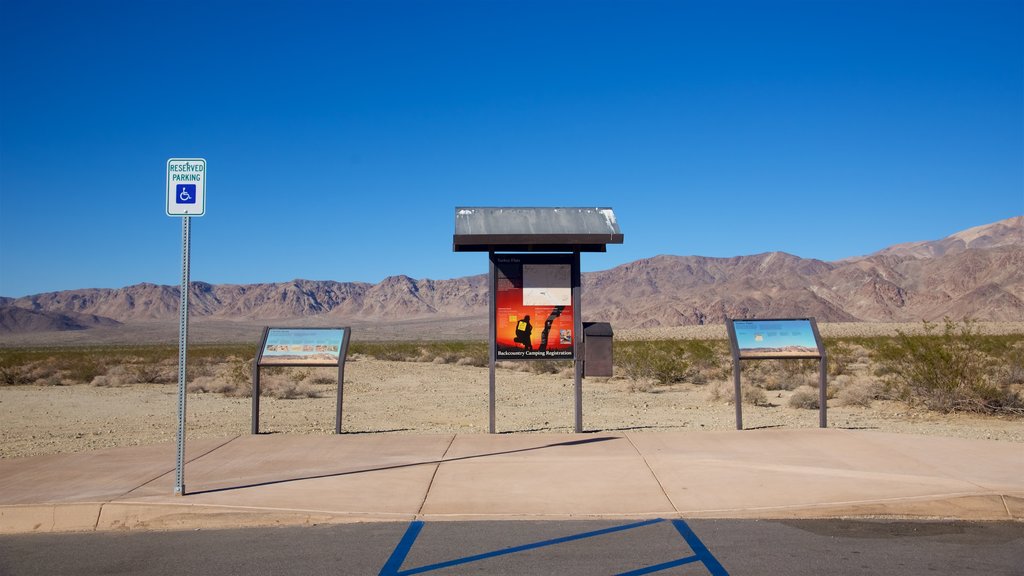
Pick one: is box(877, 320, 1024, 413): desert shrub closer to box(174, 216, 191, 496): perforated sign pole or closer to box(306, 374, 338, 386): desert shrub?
box(174, 216, 191, 496): perforated sign pole

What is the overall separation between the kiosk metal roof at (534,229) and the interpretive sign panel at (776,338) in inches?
101

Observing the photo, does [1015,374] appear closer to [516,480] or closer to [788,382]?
[788,382]

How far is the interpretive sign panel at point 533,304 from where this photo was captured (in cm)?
1320

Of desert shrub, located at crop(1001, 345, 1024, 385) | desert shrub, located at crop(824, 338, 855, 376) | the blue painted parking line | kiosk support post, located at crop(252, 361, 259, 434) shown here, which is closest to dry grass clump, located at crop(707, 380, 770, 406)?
desert shrub, located at crop(1001, 345, 1024, 385)

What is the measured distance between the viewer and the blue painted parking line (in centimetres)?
662

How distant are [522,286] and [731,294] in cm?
13052

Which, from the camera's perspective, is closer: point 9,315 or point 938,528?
point 938,528

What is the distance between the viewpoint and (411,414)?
61.5 ft

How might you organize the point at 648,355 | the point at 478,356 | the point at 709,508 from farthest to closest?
1. the point at 478,356
2. the point at 648,355
3. the point at 709,508

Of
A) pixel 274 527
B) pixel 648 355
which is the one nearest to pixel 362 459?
pixel 274 527

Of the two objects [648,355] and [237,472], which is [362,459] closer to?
[237,472]

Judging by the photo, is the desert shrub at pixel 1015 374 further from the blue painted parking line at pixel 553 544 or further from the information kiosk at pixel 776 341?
the blue painted parking line at pixel 553 544

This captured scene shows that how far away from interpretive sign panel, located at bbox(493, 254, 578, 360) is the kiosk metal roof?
246mm

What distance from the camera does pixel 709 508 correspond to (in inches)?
332
